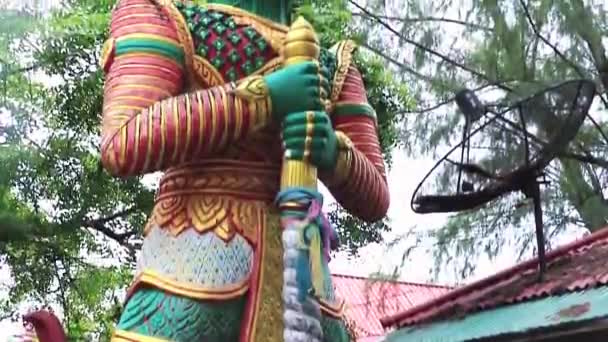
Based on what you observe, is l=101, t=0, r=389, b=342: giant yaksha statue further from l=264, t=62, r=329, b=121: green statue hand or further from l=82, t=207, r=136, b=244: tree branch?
l=82, t=207, r=136, b=244: tree branch

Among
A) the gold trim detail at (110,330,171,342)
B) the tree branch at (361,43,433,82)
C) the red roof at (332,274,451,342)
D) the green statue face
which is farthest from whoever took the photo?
the tree branch at (361,43,433,82)

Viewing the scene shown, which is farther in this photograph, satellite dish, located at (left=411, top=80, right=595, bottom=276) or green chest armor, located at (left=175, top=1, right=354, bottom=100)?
satellite dish, located at (left=411, top=80, right=595, bottom=276)

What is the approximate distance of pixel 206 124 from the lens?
7.89 ft

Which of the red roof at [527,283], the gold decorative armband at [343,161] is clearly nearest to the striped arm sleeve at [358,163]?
the gold decorative armband at [343,161]

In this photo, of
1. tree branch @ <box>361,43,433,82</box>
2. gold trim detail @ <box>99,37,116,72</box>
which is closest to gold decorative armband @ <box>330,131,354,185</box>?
gold trim detail @ <box>99,37,116,72</box>

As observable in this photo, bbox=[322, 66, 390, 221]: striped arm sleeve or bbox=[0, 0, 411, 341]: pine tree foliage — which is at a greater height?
bbox=[0, 0, 411, 341]: pine tree foliage

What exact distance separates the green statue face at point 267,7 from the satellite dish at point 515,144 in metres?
1.37

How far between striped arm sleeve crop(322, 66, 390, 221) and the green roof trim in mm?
971

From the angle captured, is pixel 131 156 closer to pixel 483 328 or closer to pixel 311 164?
pixel 311 164

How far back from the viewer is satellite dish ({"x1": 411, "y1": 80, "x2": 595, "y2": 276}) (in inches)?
154

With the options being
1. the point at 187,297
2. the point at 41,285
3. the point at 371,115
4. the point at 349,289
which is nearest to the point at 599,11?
the point at 371,115

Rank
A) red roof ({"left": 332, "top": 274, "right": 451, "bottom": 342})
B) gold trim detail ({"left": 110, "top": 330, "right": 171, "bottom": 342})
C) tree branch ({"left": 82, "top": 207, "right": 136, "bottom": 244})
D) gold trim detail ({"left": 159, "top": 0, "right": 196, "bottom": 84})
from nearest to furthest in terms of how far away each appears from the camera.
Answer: gold trim detail ({"left": 110, "top": 330, "right": 171, "bottom": 342}), gold trim detail ({"left": 159, "top": 0, "right": 196, "bottom": 84}), red roof ({"left": 332, "top": 274, "right": 451, "bottom": 342}), tree branch ({"left": 82, "top": 207, "right": 136, "bottom": 244})

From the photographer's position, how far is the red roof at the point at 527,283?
3.74 meters

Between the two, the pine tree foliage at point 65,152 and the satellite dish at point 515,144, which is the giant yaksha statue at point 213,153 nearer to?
the satellite dish at point 515,144
